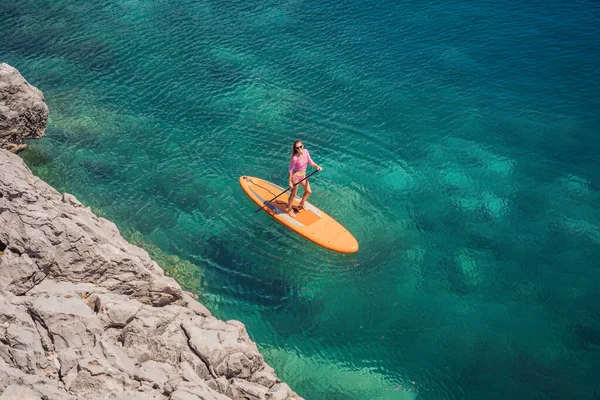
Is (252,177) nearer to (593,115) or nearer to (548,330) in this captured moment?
(548,330)

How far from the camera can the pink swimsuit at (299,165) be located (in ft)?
61.7

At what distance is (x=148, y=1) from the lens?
35.1m

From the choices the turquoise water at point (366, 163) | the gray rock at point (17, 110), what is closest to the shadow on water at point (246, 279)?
the turquoise water at point (366, 163)

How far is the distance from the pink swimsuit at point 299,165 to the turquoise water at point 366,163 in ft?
7.32

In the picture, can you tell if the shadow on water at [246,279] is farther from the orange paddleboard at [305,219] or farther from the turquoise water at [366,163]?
the orange paddleboard at [305,219]

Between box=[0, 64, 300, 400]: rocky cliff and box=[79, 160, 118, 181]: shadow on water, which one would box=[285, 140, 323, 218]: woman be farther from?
box=[79, 160, 118, 181]: shadow on water

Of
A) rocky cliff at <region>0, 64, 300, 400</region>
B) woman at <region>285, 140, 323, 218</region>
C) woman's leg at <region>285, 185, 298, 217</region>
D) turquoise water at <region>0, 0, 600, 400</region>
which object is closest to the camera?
rocky cliff at <region>0, 64, 300, 400</region>

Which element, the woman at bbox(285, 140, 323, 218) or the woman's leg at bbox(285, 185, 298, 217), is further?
the woman's leg at bbox(285, 185, 298, 217)

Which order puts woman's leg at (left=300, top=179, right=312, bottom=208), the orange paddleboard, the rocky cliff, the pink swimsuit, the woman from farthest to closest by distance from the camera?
1. woman's leg at (left=300, top=179, right=312, bottom=208)
2. the orange paddleboard
3. the pink swimsuit
4. the woman
5. the rocky cliff

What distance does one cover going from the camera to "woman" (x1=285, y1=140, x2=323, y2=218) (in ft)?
60.8

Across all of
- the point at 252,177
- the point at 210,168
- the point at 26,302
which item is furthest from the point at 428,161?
the point at 26,302

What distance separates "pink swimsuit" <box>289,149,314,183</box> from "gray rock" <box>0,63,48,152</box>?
12.0 m

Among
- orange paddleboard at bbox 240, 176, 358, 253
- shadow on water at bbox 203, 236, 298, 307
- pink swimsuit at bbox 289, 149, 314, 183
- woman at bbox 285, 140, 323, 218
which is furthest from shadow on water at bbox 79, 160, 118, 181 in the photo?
pink swimsuit at bbox 289, 149, 314, 183

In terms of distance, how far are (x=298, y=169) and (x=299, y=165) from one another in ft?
0.75
